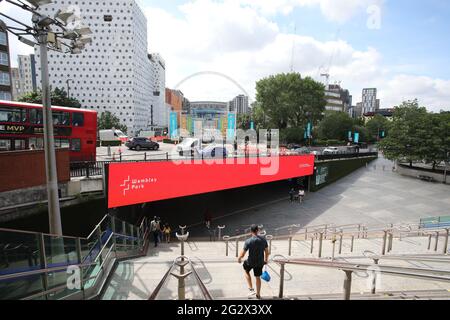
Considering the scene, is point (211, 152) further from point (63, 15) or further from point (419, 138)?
point (419, 138)

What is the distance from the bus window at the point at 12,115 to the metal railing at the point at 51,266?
11038mm

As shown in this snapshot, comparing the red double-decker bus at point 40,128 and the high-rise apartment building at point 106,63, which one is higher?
the high-rise apartment building at point 106,63

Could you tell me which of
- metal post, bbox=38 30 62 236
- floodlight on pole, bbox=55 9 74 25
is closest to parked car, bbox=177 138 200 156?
metal post, bbox=38 30 62 236

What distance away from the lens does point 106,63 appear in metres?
102

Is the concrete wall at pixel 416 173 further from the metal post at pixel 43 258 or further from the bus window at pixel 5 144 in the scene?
the bus window at pixel 5 144

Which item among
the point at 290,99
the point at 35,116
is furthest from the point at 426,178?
the point at 35,116

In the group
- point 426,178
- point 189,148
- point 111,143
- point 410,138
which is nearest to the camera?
point 189,148

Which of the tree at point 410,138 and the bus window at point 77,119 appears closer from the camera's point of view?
the bus window at point 77,119

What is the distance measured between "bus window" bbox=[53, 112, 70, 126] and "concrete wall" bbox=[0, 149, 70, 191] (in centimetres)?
428

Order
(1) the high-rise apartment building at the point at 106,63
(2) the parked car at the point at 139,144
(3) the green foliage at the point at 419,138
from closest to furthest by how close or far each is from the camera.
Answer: (2) the parked car at the point at 139,144, (3) the green foliage at the point at 419,138, (1) the high-rise apartment building at the point at 106,63

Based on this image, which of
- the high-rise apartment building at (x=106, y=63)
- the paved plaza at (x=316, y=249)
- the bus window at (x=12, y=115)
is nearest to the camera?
the paved plaza at (x=316, y=249)

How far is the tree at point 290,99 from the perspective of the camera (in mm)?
49156

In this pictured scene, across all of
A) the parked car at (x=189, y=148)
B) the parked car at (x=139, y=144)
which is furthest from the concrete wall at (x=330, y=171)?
the parked car at (x=139, y=144)

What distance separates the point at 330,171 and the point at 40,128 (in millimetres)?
26584
